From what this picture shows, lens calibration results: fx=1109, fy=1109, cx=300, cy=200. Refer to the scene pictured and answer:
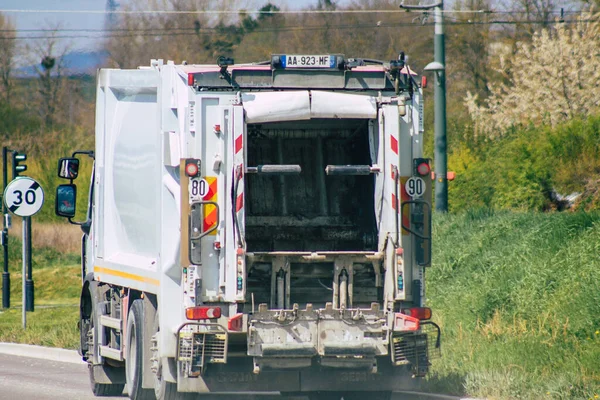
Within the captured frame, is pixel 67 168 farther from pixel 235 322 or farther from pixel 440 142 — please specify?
pixel 440 142

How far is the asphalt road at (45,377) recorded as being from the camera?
37.8 ft

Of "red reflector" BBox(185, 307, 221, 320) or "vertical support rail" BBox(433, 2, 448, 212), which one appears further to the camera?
"vertical support rail" BBox(433, 2, 448, 212)

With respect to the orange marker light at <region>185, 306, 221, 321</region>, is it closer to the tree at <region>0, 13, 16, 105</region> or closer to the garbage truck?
the garbage truck

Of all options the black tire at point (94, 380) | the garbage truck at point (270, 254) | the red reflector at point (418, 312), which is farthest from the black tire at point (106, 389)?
the red reflector at point (418, 312)

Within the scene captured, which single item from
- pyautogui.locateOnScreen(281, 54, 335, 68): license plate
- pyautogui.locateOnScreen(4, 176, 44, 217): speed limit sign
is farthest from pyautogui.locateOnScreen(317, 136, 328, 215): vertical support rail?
pyautogui.locateOnScreen(4, 176, 44, 217): speed limit sign

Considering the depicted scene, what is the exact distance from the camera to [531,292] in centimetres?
1322

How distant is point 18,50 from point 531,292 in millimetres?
42616

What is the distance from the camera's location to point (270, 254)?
9.04 metres

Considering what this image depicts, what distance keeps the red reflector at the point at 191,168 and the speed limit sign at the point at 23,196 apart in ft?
31.6

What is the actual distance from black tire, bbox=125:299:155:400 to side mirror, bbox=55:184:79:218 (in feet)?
9.13

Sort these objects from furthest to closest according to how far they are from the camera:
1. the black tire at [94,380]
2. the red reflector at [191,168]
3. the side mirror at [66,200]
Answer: the side mirror at [66,200]
the black tire at [94,380]
the red reflector at [191,168]

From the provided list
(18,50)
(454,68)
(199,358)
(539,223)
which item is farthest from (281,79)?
(18,50)

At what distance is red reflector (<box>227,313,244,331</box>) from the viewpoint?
8.84 metres

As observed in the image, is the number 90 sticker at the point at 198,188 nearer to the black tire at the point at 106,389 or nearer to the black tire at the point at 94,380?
the black tire at the point at 94,380
